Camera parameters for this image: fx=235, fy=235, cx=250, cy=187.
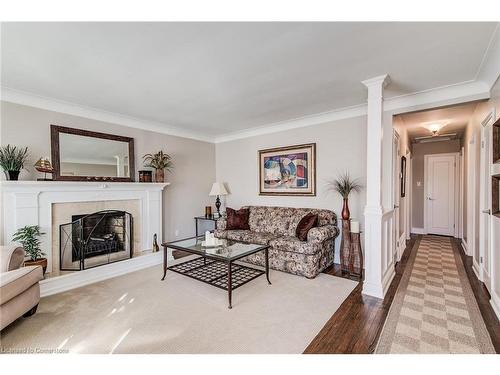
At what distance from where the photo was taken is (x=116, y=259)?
3.55m

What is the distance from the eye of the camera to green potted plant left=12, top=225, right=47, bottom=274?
2.68 meters

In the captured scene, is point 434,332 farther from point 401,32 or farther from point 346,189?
point 401,32

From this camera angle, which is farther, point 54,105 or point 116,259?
point 116,259

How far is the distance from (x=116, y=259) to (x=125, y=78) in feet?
8.47

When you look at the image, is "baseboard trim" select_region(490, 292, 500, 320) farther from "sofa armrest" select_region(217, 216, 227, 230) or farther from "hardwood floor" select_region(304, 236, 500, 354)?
"sofa armrest" select_region(217, 216, 227, 230)

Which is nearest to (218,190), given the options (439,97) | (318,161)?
(318,161)

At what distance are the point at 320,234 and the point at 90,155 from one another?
3.44 metres

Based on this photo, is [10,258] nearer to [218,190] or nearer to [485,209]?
[218,190]

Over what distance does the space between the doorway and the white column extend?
176 inches

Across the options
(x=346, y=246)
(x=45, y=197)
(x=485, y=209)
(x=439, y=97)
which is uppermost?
(x=439, y=97)

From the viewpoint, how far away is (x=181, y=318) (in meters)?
2.20

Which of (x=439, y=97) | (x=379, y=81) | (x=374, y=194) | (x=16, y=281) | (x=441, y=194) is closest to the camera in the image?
(x=16, y=281)

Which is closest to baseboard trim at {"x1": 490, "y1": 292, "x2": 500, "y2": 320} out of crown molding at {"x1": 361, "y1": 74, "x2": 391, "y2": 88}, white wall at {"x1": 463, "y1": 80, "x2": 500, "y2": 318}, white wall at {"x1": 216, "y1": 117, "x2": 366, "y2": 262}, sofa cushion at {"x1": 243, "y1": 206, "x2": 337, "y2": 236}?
white wall at {"x1": 463, "y1": 80, "x2": 500, "y2": 318}
